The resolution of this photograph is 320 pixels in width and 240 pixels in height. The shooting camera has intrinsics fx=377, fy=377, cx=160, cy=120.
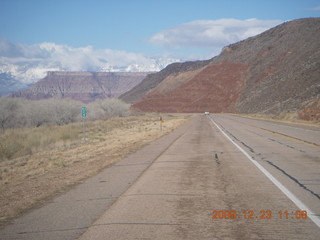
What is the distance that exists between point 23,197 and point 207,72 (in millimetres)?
123598

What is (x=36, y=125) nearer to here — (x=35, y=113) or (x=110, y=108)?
(x=35, y=113)

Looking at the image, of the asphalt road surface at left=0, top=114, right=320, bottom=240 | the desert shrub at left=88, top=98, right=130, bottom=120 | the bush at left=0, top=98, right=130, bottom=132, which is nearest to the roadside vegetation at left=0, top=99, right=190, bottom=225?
the bush at left=0, top=98, right=130, bottom=132

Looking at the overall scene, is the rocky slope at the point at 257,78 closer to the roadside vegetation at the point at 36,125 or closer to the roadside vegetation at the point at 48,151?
the roadside vegetation at the point at 36,125

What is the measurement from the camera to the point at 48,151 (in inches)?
907

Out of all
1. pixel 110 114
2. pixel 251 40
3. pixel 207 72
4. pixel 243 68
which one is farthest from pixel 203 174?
pixel 251 40

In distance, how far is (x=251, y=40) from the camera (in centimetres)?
13362

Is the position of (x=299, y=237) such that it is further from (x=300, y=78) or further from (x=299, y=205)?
(x=300, y=78)
